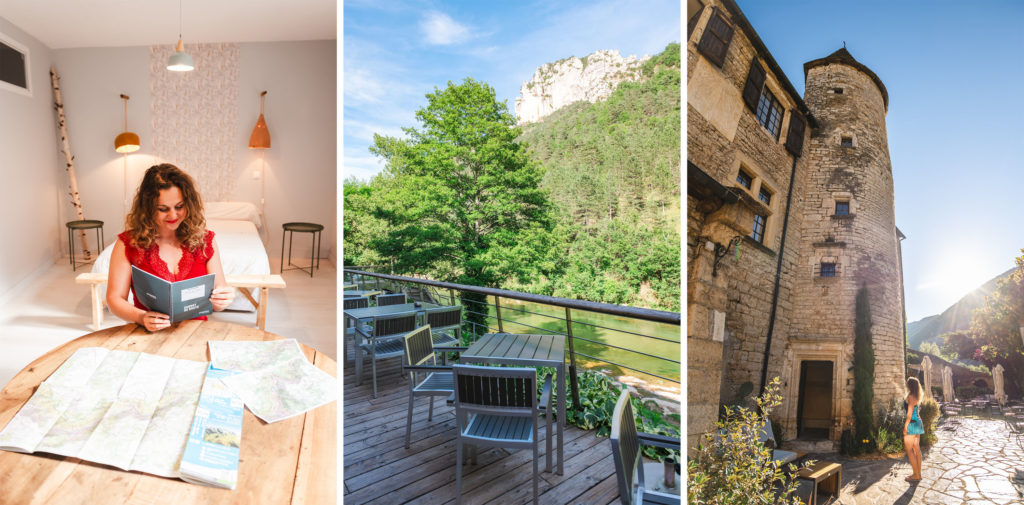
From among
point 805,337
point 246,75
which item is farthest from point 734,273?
point 246,75

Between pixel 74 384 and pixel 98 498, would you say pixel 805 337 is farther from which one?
pixel 74 384

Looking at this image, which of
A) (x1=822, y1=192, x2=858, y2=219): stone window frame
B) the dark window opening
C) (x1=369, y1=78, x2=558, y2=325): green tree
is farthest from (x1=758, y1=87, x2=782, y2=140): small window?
(x1=369, y1=78, x2=558, y2=325): green tree

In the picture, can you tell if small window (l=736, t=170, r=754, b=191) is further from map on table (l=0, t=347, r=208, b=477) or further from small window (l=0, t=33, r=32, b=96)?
small window (l=0, t=33, r=32, b=96)

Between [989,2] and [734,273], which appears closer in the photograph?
[989,2]

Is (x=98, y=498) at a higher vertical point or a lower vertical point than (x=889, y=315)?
lower

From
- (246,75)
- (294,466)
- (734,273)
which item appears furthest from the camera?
(246,75)

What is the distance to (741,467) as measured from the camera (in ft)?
4.60

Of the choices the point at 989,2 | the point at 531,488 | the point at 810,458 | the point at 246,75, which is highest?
the point at 246,75

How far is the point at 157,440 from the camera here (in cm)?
66

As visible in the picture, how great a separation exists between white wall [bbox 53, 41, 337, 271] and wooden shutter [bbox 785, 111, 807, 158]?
340cm

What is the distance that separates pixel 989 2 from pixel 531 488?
1938mm

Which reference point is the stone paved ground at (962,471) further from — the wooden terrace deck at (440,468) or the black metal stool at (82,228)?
the black metal stool at (82,228)

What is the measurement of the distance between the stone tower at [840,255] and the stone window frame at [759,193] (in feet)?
0.23

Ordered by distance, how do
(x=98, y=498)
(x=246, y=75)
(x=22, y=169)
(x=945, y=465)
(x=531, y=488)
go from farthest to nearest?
1. (x=246, y=75)
2. (x=22, y=169)
3. (x=531, y=488)
4. (x=945, y=465)
5. (x=98, y=498)
